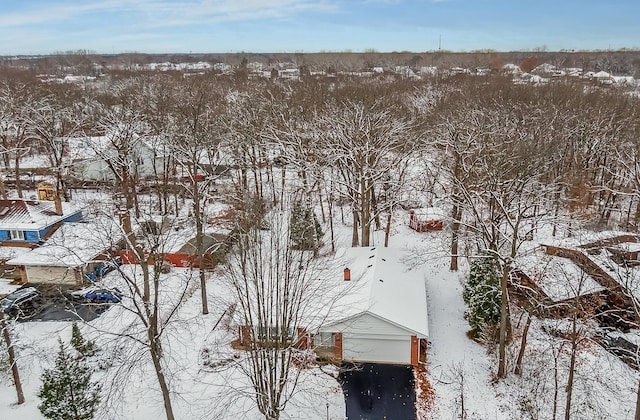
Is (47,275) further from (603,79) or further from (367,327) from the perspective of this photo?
(603,79)

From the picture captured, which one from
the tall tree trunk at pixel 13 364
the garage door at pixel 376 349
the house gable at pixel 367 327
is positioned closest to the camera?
the tall tree trunk at pixel 13 364

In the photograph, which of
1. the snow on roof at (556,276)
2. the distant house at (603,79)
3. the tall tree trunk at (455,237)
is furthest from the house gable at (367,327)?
the distant house at (603,79)

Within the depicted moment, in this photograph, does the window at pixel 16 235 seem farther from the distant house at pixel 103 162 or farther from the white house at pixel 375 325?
the white house at pixel 375 325

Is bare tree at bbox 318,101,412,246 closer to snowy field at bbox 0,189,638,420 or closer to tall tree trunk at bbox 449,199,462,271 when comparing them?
tall tree trunk at bbox 449,199,462,271

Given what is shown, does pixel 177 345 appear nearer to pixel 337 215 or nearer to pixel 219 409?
pixel 219 409

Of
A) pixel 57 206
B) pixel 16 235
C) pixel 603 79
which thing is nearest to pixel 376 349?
pixel 57 206

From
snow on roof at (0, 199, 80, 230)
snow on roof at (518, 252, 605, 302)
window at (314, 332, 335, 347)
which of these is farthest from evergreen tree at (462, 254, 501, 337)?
snow on roof at (0, 199, 80, 230)
